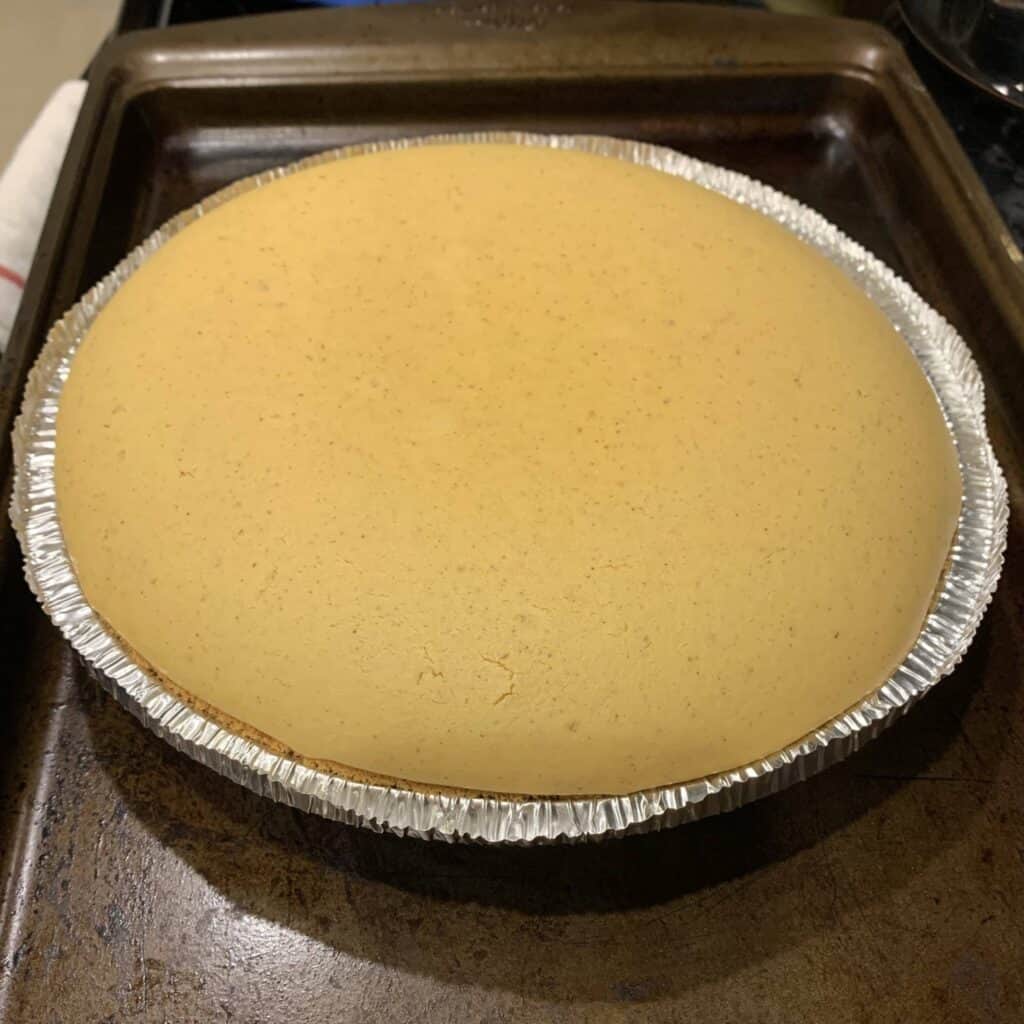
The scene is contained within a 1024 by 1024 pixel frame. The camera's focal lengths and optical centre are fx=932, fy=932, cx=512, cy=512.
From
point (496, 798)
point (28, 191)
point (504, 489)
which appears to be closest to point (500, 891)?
point (496, 798)

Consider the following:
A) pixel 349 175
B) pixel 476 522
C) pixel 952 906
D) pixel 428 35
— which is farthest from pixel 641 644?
pixel 428 35

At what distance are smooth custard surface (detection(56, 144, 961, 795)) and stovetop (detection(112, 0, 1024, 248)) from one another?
71cm

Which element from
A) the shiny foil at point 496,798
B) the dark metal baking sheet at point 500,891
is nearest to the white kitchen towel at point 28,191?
the dark metal baking sheet at point 500,891

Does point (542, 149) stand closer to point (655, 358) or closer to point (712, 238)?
point (712, 238)

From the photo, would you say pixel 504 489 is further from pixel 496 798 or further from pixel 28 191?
pixel 28 191

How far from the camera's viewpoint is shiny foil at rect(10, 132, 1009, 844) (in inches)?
29.6

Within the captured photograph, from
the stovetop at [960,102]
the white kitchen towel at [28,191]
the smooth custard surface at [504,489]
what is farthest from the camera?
the stovetop at [960,102]

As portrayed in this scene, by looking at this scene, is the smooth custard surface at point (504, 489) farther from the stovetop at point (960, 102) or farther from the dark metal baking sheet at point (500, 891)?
the stovetop at point (960, 102)

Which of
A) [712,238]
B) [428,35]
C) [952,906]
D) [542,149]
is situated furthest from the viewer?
[428,35]

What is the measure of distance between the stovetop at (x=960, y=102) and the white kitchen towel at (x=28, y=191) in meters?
0.26

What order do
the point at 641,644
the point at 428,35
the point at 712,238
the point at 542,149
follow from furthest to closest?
the point at 428,35 → the point at 542,149 → the point at 712,238 → the point at 641,644

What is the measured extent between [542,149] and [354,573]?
594 mm

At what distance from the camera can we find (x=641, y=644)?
0.74m

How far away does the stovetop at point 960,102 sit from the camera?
1469mm
